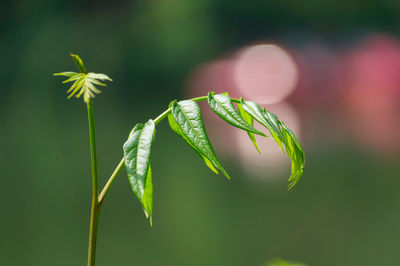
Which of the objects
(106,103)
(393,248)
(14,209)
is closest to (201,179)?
(14,209)

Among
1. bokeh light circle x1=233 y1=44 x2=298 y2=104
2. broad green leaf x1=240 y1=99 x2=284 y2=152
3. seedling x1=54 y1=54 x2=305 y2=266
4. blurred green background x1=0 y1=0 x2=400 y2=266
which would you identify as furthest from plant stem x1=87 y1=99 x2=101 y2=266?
bokeh light circle x1=233 y1=44 x2=298 y2=104

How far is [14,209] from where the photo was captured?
140 inches

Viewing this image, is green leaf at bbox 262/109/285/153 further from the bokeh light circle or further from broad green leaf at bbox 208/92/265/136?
the bokeh light circle

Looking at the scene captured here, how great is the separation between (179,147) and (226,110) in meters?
4.96

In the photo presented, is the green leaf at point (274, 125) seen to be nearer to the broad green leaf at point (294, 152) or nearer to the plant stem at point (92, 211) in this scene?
the broad green leaf at point (294, 152)

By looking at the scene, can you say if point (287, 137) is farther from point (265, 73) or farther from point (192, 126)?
point (265, 73)

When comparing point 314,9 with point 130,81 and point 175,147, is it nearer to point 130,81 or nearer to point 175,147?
point 130,81

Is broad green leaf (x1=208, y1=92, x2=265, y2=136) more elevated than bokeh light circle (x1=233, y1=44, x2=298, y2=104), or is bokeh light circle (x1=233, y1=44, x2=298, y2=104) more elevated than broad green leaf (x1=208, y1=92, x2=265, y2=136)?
bokeh light circle (x1=233, y1=44, x2=298, y2=104)

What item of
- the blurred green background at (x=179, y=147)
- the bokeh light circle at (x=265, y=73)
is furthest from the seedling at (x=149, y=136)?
the bokeh light circle at (x=265, y=73)

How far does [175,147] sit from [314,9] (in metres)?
5.83

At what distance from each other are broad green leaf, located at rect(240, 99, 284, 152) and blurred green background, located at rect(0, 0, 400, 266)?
250 cm

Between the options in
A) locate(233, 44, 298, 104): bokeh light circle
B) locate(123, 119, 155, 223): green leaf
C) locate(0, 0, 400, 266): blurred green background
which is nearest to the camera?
locate(123, 119, 155, 223): green leaf

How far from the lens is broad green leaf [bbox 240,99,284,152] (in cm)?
34

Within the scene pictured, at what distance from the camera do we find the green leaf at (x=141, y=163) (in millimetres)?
276
